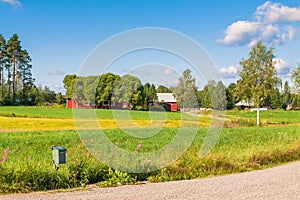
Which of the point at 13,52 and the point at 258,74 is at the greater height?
the point at 13,52

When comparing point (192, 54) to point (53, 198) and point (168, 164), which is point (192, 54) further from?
point (53, 198)

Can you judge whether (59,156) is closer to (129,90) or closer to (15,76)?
(129,90)

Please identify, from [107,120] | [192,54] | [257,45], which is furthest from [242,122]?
[192,54]

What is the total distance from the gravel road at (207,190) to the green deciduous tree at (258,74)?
33.0 metres

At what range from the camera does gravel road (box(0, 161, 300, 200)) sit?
7.75 m

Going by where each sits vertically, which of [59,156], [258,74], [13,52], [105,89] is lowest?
[59,156]

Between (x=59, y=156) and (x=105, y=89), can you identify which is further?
(x=105, y=89)

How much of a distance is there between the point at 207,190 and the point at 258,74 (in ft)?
118

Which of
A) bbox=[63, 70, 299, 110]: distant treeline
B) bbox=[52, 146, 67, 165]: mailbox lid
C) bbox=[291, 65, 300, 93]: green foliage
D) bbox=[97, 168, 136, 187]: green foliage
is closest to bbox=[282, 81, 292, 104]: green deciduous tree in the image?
bbox=[291, 65, 300, 93]: green foliage

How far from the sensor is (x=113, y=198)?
7.60 m

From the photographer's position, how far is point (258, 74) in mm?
42125

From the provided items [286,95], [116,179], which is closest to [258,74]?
[116,179]

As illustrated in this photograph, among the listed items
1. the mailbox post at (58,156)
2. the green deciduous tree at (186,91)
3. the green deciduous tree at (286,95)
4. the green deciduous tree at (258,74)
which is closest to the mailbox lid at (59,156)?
the mailbox post at (58,156)

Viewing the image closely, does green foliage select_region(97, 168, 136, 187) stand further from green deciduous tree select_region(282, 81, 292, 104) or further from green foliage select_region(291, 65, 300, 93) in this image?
green deciduous tree select_region(282, 81, 292, 104)
